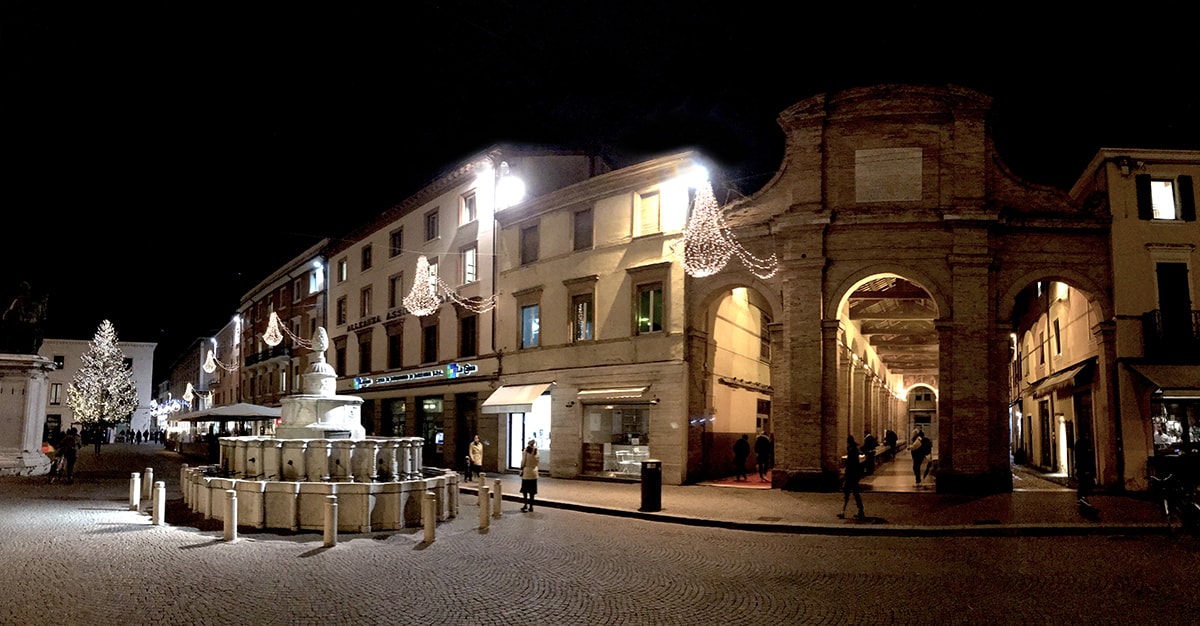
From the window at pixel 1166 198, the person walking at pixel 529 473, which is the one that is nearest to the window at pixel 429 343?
the person walking at pixel 529 473

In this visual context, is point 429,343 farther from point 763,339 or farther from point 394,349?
point 763,339

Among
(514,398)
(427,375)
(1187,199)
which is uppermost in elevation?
(1187,199)

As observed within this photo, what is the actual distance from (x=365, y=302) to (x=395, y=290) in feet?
13.0

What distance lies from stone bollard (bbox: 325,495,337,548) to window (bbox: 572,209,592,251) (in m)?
15.9

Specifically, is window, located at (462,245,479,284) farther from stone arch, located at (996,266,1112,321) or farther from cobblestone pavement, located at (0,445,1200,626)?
stone arch, located at (996,266,1112,321)

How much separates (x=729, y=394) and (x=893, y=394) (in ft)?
128

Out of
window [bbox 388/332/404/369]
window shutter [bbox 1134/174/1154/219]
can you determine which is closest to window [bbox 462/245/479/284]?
window [bbox 388/332/404/369]

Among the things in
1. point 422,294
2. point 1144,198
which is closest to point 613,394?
point 422,294

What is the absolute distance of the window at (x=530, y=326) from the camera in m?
29.0

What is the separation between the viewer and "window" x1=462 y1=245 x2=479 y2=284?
32.6 meters

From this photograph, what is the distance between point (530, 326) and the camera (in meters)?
29.4

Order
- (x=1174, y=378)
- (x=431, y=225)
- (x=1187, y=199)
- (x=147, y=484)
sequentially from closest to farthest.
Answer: (x=147, y=484), (x=1174, y=378), (x=1187, y=199), (x=431, y=225)

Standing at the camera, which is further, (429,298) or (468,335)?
(429,298)

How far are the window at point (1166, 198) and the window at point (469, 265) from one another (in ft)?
72.7
